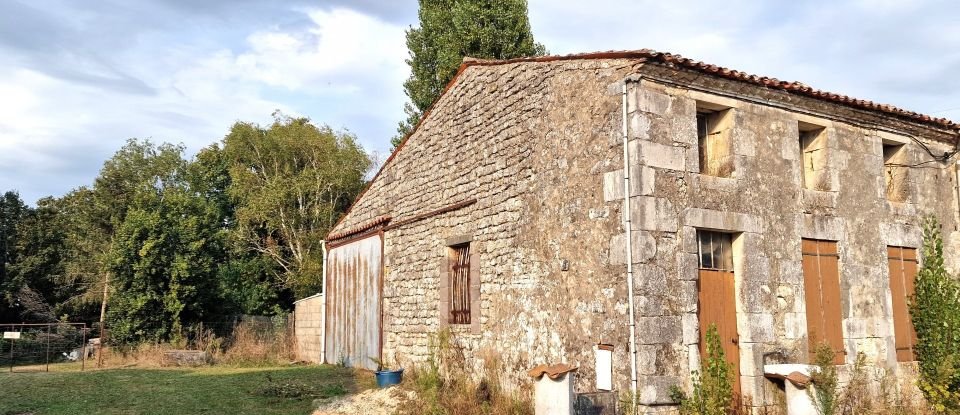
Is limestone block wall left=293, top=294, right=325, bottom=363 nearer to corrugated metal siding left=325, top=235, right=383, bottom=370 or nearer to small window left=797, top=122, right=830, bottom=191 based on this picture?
corrugated metal siding left=325, top=235, right=383, bottom=370

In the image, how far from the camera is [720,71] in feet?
27.8

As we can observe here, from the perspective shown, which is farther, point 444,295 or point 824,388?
point 444,295

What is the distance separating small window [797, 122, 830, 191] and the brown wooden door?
239 centimetres

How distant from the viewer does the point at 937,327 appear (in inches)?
400

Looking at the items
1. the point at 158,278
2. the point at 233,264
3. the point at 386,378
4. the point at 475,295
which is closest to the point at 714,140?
the point at 475,295

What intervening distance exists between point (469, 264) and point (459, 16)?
11148mm

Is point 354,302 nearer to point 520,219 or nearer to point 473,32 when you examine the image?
point 520,219

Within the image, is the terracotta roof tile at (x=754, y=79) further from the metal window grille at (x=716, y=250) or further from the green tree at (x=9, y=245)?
the green tree at (x=9, y=245)

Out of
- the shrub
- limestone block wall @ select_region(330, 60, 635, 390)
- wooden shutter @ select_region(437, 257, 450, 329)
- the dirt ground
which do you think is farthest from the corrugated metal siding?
the shrub

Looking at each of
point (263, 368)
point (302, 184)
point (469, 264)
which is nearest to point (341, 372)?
point (263, 368)

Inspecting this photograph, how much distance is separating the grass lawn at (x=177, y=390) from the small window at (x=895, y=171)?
928cm

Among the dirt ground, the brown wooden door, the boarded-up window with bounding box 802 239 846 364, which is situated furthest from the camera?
the dirt ground

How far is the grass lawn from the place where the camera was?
1012 centimetres

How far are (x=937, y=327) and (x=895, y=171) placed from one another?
99.4 inches
